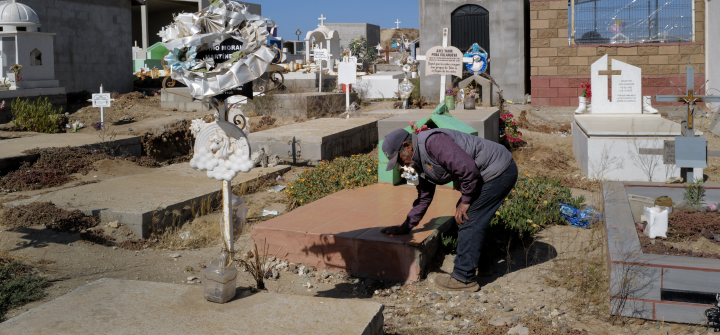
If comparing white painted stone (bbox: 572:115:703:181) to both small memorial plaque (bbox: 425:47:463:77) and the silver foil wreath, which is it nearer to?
small memorial plaque (bbox: 425:47:463:77)

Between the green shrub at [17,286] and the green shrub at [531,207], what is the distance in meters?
3.75

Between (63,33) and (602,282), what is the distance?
19024 millimetres

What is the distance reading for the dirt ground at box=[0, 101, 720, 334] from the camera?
3754 millimetres

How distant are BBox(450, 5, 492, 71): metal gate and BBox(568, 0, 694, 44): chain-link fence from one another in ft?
8.83

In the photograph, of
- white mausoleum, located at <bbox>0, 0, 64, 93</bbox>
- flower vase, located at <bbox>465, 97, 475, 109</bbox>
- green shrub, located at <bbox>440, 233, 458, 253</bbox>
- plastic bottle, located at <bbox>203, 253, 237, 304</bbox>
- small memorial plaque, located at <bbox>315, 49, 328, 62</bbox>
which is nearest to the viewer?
plastic bottle, located at <bbox>203, 253, 237, 304</bbox>

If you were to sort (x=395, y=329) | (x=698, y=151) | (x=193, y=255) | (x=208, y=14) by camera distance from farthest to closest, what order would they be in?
(x=698, y=151) < (x=193, y=255) < (x=395, y=329) < (x=208, y=14)

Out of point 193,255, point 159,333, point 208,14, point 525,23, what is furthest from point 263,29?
point 525,23

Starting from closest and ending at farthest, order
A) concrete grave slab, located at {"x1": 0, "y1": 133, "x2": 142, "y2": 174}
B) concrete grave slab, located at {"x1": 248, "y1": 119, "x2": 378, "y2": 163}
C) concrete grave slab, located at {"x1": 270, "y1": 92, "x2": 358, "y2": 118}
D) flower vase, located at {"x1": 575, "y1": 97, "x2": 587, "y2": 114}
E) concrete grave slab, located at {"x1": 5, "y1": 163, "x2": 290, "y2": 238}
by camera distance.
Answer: concrete grave slab, located at {"x1": 5, "y1": 163, "x2": 290, "y2": 238} < concrete grave slab, located at {"x1": 0, "y1": 133, "x2": 142, "y2": 174} < concrete grave slab, located at {"x1": 248, "y1": 119, "x2": 378, "y2": 163} < flower vase, located at {"x1": 575, "y1": 97, "x2": 587, "y2": 114} < concrete grave slab, located at {"x1": 270, "y1": 92, "x2": 358, "y2": 118}

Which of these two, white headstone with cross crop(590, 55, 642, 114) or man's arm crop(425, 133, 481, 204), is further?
white headstone with cross crop(590, 55, 642, 114)

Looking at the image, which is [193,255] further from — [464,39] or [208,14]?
[464,39]

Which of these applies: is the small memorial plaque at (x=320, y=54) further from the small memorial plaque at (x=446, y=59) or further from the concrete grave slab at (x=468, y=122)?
the concrete grave slab at (x=468, y=122)

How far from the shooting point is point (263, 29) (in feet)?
11.3

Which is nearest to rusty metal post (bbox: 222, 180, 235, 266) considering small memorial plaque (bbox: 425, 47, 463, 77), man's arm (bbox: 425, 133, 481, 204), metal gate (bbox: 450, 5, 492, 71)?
man's arm (bbox: 425, 133, 481, 204)

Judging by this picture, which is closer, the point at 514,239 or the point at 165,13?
the point at 514,239
